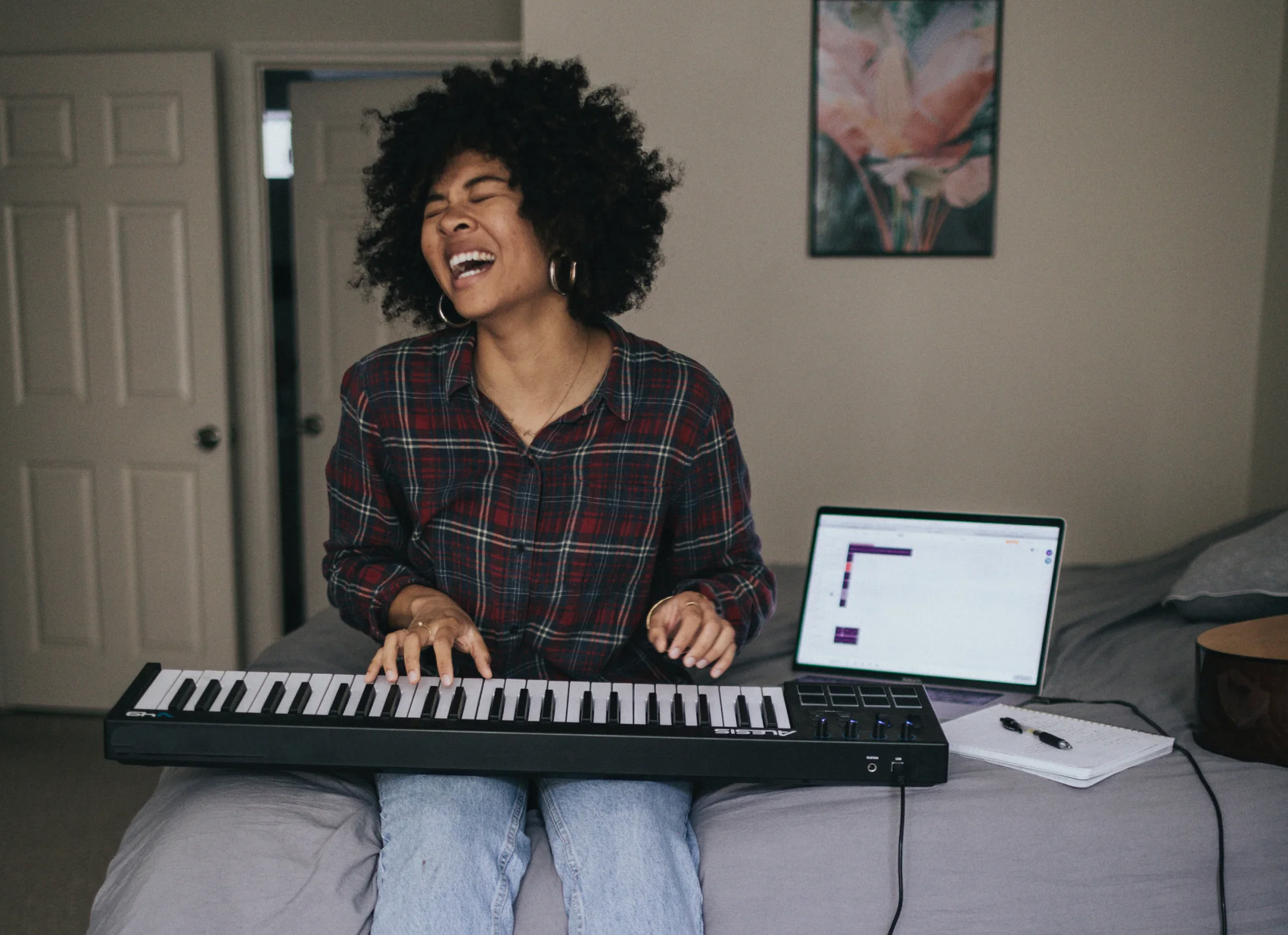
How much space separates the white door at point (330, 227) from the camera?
358cm

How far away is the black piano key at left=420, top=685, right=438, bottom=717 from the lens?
1.21 meters

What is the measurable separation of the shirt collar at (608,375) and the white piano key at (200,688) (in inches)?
19.6

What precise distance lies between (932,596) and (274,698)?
1.04 metres

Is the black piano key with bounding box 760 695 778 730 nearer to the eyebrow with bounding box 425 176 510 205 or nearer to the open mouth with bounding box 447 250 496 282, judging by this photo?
the open mouth with bounding box 447 250 496 282

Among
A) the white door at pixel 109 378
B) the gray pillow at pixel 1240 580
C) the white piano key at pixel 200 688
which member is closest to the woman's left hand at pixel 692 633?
the white piano key at pixel 200 688

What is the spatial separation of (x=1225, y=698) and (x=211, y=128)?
3.02 meters

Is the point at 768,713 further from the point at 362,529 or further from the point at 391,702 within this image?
the point at 362,529

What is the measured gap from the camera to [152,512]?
340 centimetres

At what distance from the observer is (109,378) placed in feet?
11.0

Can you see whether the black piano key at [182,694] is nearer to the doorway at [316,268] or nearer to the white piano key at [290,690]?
the white piano key at [290,690]

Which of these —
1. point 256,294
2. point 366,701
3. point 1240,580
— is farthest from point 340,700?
point 256,294

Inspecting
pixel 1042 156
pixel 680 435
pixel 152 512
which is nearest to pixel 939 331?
pixel 1042 156

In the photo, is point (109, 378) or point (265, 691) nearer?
point (265, 691)

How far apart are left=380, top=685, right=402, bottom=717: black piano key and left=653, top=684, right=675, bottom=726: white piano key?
30cm
